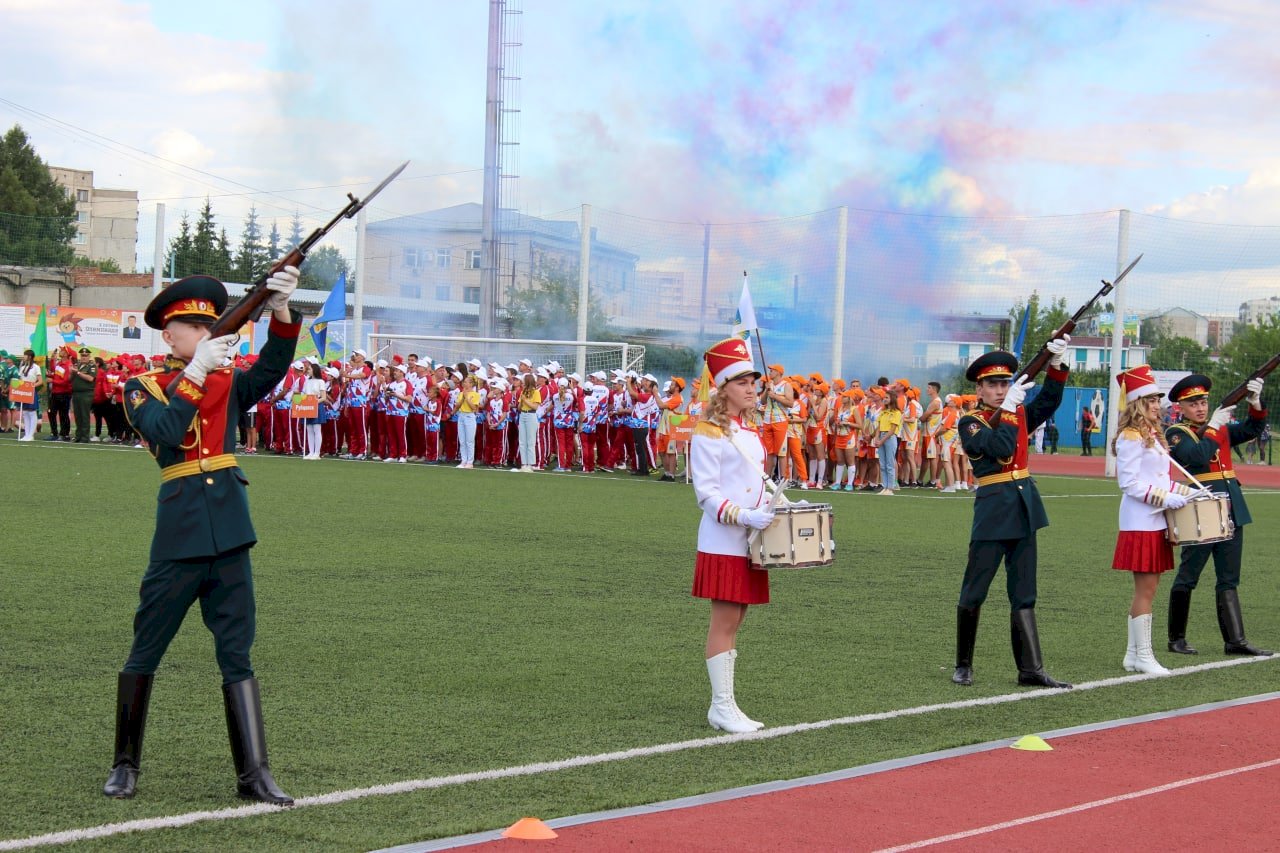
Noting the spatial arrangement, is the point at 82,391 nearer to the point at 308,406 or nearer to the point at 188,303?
the point at 308,406

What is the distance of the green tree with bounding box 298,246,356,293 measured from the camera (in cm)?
3519

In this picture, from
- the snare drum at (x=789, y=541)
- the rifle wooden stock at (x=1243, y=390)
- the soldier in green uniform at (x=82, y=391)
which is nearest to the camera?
the snare drum at (x=789, y=541)

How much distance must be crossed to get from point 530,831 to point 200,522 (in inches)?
66.4

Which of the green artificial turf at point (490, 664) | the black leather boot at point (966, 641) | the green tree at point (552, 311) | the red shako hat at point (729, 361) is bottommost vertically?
the green artificial turf at point (490, 664)

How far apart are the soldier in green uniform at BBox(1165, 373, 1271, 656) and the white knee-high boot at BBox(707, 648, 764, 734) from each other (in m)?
4.21

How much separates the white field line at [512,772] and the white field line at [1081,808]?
1.48m

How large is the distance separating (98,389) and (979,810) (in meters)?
27.9

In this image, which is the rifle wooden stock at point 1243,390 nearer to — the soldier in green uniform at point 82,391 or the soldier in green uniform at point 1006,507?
the soldier in green uniform at point 1006,507

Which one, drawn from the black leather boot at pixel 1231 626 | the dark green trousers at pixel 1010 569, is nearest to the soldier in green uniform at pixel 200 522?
the dark green trousers at pixel 1010 569

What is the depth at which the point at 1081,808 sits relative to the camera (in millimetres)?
5531

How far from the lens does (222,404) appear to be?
551 cm

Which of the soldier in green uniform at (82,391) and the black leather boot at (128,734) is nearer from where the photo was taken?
the black leather boot at (128,734)

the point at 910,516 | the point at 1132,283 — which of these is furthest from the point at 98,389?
the point at 1132,283

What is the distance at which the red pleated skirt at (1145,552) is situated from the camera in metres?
9.02
